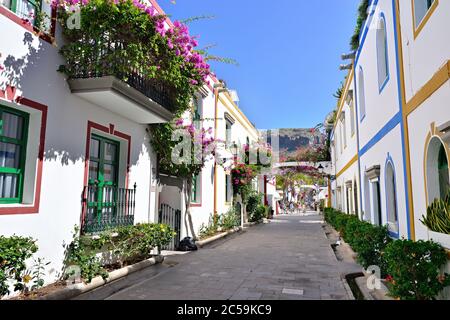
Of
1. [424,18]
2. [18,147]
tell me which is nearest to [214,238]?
[18,147]

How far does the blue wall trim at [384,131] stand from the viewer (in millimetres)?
5667

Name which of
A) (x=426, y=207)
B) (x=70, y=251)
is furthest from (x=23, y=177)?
(x=426, y=207)

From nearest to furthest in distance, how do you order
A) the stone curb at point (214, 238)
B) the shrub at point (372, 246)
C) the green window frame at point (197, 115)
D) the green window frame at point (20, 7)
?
the green window frame at point (20, 7) → the shrub at point (372, 246) → the stone curb at point (214, 238) → the green window frame at point (197, 115)

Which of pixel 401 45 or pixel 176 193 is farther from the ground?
pixel 401 45

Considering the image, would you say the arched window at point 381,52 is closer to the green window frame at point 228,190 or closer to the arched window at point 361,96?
the arched window at point 361,96

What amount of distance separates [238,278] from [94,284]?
2.65 metres

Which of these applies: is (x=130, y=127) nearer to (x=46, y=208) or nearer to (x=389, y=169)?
(x=46, y=208)

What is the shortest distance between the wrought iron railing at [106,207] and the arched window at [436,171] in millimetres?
5530

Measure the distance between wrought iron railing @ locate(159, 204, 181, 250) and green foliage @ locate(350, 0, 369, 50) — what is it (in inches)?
288

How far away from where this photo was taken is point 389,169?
21.9ft

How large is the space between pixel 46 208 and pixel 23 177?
0.58 metres

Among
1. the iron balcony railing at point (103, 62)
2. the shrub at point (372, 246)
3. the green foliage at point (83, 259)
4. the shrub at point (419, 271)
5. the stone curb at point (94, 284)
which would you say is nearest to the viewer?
the shrub at point (419, 271)

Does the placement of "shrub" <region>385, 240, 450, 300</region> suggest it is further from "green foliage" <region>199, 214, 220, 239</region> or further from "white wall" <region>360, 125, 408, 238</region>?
"green foliage" <region>199, 214, 220, 239</region>

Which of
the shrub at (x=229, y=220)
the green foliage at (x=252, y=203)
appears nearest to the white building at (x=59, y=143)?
the shrub at (x=229, y=220)
